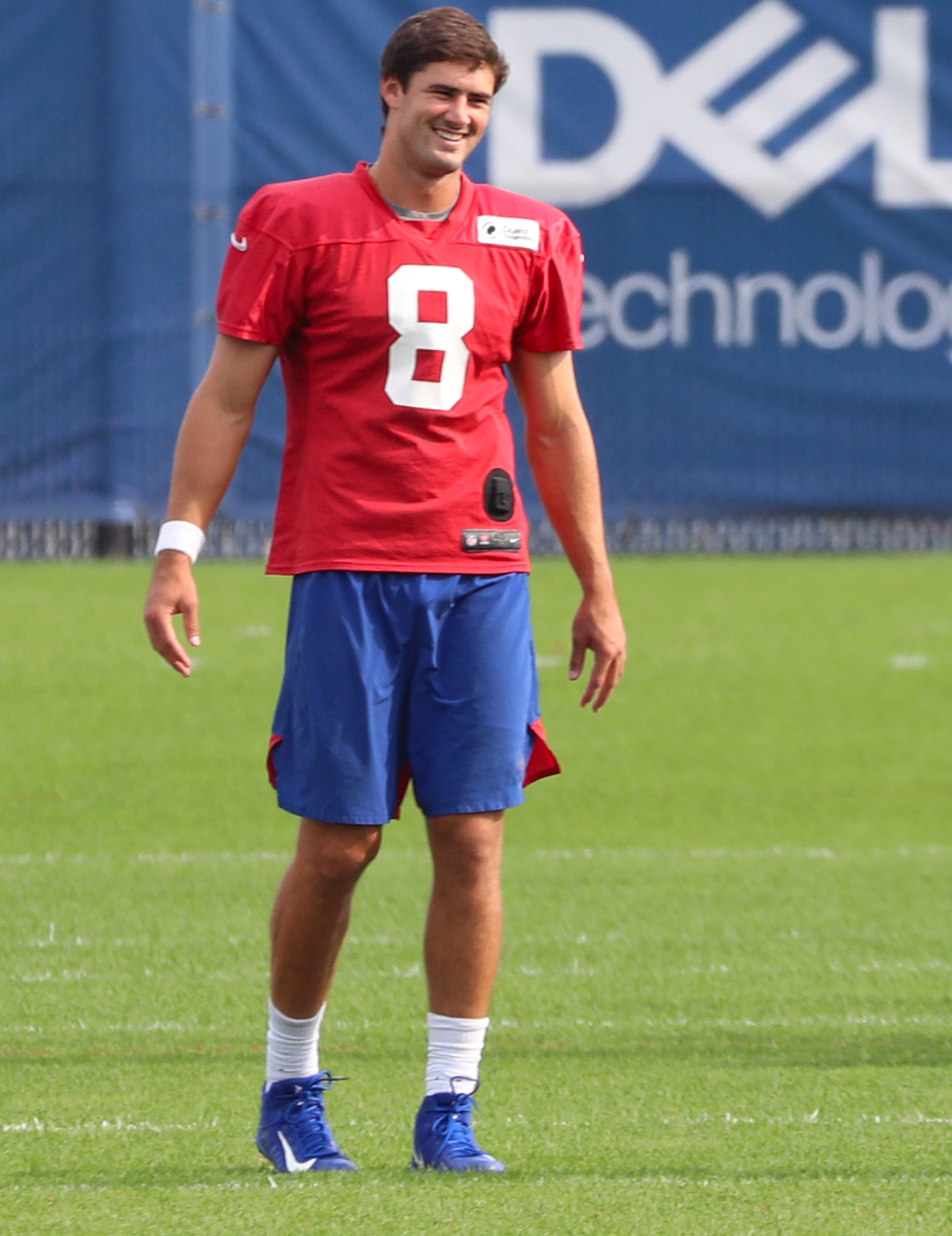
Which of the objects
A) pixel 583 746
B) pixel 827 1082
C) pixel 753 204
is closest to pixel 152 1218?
pixel 827 1082

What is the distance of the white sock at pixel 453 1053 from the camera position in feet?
10.5

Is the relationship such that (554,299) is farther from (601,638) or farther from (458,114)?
(601,638)

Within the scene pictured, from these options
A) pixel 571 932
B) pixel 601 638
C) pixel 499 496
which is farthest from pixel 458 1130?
pixel 571 932

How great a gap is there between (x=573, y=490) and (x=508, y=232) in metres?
0.41

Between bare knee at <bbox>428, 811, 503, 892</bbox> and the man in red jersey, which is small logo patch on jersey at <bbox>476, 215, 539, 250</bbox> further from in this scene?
bare knee at <bbox>428, 811, 503, 892</bbox>

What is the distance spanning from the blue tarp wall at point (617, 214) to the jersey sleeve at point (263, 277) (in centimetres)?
632

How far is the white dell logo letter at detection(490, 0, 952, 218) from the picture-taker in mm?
9664

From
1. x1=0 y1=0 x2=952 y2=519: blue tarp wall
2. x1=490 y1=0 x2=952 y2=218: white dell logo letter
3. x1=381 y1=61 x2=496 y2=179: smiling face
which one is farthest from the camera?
x1=490 y1=0 x2=952 y2=218: white dell logo letter

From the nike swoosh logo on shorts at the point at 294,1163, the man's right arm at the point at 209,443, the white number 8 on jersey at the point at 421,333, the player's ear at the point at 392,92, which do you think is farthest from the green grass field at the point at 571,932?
the player's ear at the point at 392,92

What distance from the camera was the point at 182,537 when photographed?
3.20 m

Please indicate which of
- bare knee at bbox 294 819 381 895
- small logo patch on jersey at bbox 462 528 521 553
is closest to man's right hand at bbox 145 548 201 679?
bare knee at bbox 294 819 381 895

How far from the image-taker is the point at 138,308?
948 centimetres

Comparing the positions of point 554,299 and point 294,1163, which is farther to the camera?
point 554,299

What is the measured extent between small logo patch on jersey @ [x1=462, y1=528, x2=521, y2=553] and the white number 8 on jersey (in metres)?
0.18
